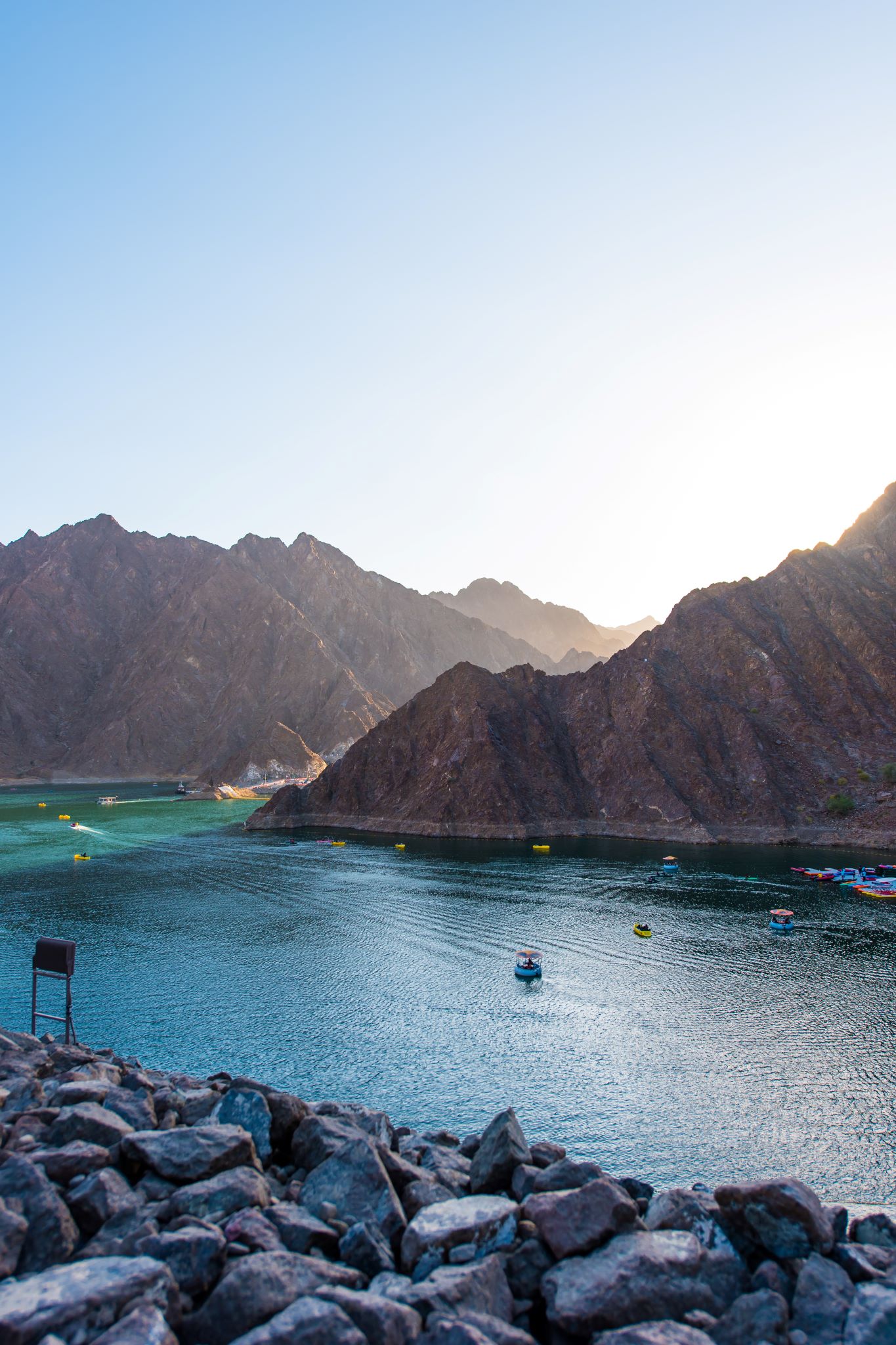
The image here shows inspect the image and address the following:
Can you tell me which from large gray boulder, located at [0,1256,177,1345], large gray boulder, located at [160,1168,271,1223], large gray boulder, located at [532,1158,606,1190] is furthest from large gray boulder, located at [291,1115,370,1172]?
large gray boulder, located at [0,1256,177,1345]

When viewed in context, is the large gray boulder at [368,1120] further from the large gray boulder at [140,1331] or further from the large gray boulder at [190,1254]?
the large gray boulder at [140,1331]

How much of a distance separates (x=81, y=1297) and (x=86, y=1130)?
6087mm

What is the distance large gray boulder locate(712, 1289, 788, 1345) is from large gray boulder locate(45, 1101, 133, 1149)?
11.4 meters

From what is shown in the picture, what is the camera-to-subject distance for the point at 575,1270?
12484mm

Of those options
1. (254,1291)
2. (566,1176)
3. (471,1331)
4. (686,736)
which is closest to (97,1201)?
(254,1291)

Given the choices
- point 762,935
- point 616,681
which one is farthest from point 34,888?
point 616,681

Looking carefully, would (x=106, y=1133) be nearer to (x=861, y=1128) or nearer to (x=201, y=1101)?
(x=201, y=1101)

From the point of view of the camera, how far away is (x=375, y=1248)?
13.1 m

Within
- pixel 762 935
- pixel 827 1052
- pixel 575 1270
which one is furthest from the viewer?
pixel 762 935

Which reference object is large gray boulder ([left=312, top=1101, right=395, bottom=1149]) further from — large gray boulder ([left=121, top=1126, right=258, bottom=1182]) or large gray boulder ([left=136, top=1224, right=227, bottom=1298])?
large gray boulder ([left=136, top=1224, right=227, bottom=1298])

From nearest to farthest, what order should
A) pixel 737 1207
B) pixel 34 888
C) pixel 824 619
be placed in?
pixel 737 1207, pixel 34 888, pixel 824 619

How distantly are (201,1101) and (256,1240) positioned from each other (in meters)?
7.72

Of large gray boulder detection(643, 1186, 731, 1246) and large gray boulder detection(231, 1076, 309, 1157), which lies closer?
large gray boulder detection(643, 1186, 731, 1246)

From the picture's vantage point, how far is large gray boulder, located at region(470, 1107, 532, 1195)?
55.4ft
